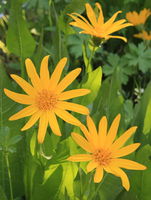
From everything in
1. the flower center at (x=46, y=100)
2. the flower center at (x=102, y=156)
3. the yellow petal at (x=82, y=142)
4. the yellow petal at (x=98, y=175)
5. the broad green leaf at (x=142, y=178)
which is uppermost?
the flower center at (x=46, y=100)

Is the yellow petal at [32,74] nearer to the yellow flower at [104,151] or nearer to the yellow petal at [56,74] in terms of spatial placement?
the yellow petal at [56,74]

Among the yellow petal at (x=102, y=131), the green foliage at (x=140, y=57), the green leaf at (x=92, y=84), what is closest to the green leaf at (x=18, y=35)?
the green leaf at (x=92, y=84)

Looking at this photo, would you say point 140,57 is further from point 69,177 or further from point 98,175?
point 98,175

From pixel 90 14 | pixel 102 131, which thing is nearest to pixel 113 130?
pixel 102 131

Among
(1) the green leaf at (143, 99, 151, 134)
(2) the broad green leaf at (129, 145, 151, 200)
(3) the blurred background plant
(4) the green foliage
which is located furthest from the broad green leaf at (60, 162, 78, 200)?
(4) the green foliage

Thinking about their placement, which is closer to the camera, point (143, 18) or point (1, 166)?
point (1, 166)

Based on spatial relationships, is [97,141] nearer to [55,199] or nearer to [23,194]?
[55,199]

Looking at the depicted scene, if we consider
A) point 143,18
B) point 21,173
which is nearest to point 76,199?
point 21,173
